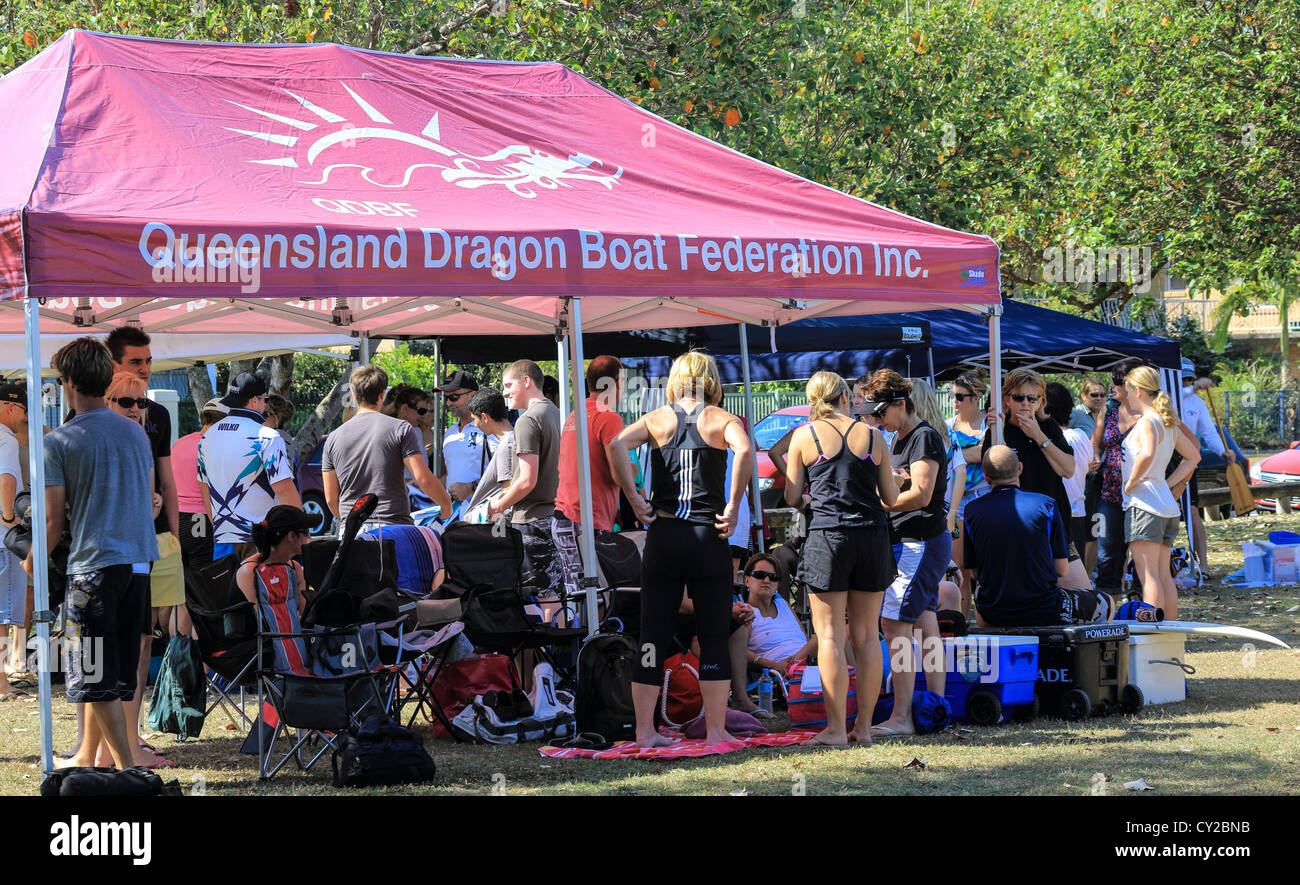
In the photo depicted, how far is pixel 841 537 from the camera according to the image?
636 cm

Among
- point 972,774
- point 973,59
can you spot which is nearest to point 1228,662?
point 972,774

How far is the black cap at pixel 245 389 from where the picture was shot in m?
7.84

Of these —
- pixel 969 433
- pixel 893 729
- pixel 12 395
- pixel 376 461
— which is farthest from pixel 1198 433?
pixel 12 395

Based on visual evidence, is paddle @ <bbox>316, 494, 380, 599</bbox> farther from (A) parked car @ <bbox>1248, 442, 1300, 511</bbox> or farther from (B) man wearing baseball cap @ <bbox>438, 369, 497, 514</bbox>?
(A) parked car @ <bbox>1248, 442, 1300, 511</bbox>

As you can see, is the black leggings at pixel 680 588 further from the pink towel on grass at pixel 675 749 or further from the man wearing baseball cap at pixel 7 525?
the man wearing baseball cap at pixel 7 525

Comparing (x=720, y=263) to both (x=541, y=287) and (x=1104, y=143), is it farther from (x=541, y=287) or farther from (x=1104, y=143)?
(x=1104, y=143)

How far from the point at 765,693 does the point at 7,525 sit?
172 inches

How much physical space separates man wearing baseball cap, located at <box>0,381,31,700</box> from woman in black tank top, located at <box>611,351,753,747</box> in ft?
12.3

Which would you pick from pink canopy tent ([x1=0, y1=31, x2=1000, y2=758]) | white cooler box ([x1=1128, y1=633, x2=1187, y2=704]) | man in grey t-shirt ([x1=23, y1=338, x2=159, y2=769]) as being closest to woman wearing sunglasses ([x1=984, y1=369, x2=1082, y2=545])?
pink canopy tent ([x1=0, y1=31, x2=1000, y2=758])

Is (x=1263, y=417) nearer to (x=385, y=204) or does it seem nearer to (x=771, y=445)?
(x=771, y=445)

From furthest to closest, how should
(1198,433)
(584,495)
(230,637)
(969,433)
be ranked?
(1198,433), (969,433), (584,495), (230,637)

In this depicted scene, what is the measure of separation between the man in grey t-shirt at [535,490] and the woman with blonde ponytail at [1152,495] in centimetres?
367

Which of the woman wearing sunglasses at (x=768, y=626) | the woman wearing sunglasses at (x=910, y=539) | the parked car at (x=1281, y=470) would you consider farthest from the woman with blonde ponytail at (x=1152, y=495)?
the parked car at (x=1281, y=470)
